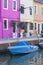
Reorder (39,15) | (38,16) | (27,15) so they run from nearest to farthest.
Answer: (27,15)
(38,16)
(39,15)

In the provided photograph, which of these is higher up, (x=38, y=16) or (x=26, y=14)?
(x=26, y=14)

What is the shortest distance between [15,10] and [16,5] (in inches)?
30.6

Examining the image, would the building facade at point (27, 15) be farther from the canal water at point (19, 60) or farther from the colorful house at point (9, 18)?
the canal water at point (19, 60)

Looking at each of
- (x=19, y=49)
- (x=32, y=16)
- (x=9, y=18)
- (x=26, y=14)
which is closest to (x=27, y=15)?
(x=26, y=14)

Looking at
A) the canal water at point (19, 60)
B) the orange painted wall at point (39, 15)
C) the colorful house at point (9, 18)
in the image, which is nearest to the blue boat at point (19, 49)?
the canal water at point (19, 60)

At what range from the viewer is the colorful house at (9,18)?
121 feet

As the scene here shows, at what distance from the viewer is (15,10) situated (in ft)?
130

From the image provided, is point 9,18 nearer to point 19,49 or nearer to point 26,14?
point 26,14

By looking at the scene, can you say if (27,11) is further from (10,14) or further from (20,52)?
(20,52)

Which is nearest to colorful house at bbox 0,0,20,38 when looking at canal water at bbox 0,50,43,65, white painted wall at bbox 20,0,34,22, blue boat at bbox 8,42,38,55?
white painted wall at bbox 20,0,34,22

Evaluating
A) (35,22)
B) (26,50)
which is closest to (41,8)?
(35,22)

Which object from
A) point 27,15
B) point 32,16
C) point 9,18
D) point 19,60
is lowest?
point 19,60

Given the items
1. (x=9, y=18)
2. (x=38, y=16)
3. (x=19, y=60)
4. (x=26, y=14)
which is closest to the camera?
(x=19, y=60)

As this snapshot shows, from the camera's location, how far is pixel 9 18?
38.5m
